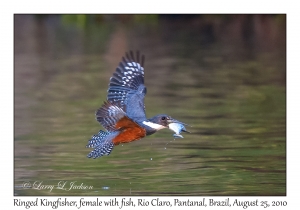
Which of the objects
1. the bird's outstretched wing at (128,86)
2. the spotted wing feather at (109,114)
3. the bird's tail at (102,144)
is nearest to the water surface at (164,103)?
the bird's tail at (102,144)

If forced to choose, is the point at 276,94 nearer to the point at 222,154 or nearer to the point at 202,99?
the point at 202,99

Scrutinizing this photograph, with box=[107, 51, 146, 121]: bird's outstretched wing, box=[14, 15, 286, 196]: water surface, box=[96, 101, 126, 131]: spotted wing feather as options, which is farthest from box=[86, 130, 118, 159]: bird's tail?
box=[107, 51, 146, 121]: bird's outstretched wing

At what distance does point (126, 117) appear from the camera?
811cm

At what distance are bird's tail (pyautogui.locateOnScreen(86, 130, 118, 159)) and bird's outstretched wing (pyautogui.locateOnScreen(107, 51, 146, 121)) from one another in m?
0.52

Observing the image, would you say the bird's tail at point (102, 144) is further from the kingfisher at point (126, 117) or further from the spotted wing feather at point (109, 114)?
the spotted wing feather at point (109, 114)

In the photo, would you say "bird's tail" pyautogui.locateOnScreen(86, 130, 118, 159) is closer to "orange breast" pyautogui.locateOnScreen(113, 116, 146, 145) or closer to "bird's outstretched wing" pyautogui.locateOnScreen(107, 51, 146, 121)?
"orange breast" pyautogui.locateOnScreen(113, 116, 146, 145)

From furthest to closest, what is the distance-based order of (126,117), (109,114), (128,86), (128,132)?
(128,86), (128,132), (109,114), (126,117)

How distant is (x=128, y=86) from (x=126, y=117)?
1490 mm

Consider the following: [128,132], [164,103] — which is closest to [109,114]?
[128,132]

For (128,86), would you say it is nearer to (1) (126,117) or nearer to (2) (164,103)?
(1) (126,117)

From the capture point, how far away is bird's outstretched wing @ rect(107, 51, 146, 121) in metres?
9.37

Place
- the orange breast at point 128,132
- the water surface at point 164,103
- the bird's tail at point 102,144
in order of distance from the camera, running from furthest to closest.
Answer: the water surface at point 164,103, the bird's tail at point 102,144, the orange breast at point 128,132

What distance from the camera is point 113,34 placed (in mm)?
26016

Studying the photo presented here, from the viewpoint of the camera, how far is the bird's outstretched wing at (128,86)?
937cm
